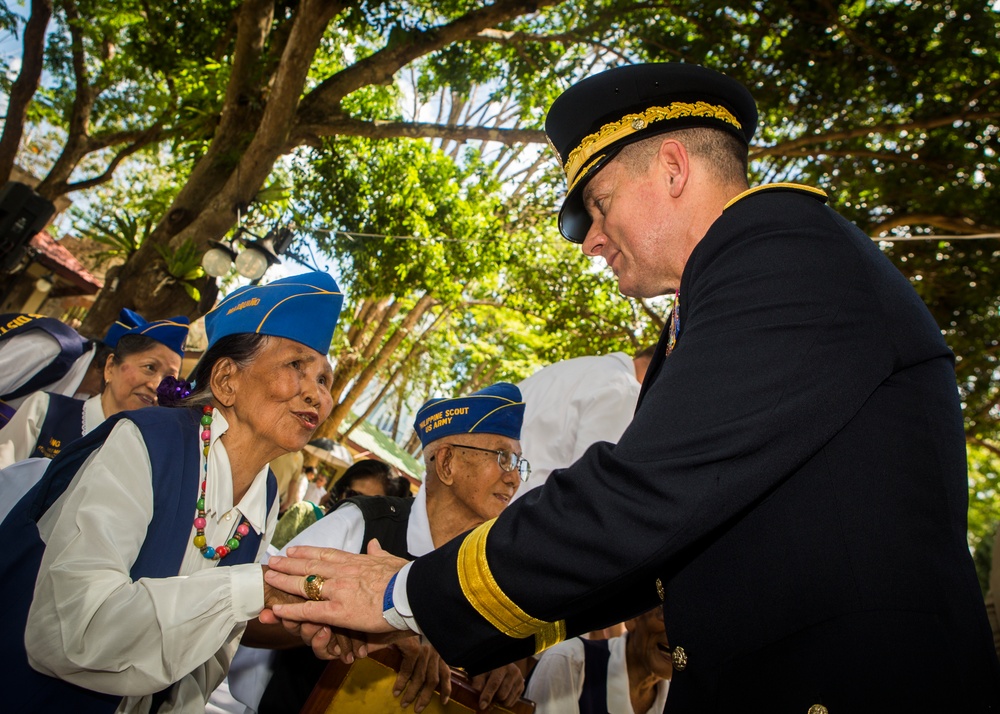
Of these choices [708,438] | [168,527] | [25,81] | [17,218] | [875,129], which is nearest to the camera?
[708,438]

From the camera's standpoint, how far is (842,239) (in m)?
1.45

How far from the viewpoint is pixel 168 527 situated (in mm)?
2154

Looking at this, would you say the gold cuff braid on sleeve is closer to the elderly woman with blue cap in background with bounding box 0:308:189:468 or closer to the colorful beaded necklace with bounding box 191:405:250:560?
the colorful beaded necklace with bounding box 191:405:250:560

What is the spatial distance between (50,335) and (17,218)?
17.3 feet

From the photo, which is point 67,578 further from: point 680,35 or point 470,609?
point 680,35

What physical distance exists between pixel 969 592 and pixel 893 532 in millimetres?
201

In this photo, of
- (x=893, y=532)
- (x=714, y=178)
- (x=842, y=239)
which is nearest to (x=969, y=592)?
(x=893, y=532)

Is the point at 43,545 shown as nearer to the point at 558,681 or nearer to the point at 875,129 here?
the point at 558,681

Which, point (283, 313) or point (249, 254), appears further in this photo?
point (249, 254)

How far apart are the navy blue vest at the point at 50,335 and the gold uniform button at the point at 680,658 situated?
15.1 ft

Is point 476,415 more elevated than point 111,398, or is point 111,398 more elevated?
point 476,415

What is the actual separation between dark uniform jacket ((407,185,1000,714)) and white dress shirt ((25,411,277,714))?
0.83m

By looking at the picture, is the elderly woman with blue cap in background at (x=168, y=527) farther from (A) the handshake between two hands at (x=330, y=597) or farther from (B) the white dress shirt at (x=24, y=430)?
(B) the white dress shirt at (x=24, y=430)

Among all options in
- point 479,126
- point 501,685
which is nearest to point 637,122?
point 501,685
